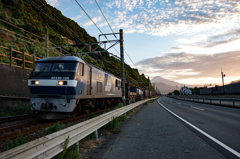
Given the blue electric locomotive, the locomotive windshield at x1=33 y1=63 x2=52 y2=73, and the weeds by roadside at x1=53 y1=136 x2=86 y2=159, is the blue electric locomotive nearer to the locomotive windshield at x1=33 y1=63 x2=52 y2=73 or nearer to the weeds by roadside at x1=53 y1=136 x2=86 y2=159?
the locomotive windshield at x1=33 y1=63 x2=52 y2=73

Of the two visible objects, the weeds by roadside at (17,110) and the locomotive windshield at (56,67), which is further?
the weeds by roadside at (17,110)

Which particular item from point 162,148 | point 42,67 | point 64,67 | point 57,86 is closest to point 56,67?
point 64,67

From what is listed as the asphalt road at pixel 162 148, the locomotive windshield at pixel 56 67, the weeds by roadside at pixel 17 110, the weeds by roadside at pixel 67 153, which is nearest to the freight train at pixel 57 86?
the locomotive windshield at pixel 56 67

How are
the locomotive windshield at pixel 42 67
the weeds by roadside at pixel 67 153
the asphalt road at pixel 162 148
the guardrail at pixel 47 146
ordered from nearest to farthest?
1. the guardrail at pixel 47 146
2. the weeds by roadside at pixel 67 153
3. the asphalt road at pixel 162 148
4. the locomotive windshield at pixel 42 67

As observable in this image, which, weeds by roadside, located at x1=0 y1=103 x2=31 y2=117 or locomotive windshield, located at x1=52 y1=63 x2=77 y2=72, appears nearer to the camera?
locomotive windshield, located at x1=52 y1=63 x2=77 y2=72

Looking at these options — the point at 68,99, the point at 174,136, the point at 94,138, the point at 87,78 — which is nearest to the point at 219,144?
the point at 174,136

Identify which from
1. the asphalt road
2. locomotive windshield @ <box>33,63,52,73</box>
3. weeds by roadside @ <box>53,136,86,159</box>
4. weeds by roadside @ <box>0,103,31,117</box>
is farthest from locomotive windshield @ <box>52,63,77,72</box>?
weeds by roadside @ <box>53,136,86,159</box>

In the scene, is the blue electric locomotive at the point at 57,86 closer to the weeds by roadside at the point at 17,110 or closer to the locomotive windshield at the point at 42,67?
the locomotive windshield at the point at 42,67

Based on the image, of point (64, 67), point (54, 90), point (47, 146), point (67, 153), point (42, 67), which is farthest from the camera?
point (42, 67)

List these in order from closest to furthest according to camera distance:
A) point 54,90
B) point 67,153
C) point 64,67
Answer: point 67,153, point 54,90, point 64,67

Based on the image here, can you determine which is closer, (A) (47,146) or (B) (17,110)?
(A) (47,146)

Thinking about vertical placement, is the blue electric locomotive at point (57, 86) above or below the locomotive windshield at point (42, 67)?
below

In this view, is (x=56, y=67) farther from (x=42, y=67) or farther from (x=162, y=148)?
(x=162, y=148)

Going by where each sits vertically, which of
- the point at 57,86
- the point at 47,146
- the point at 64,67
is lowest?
the point at 47,146
